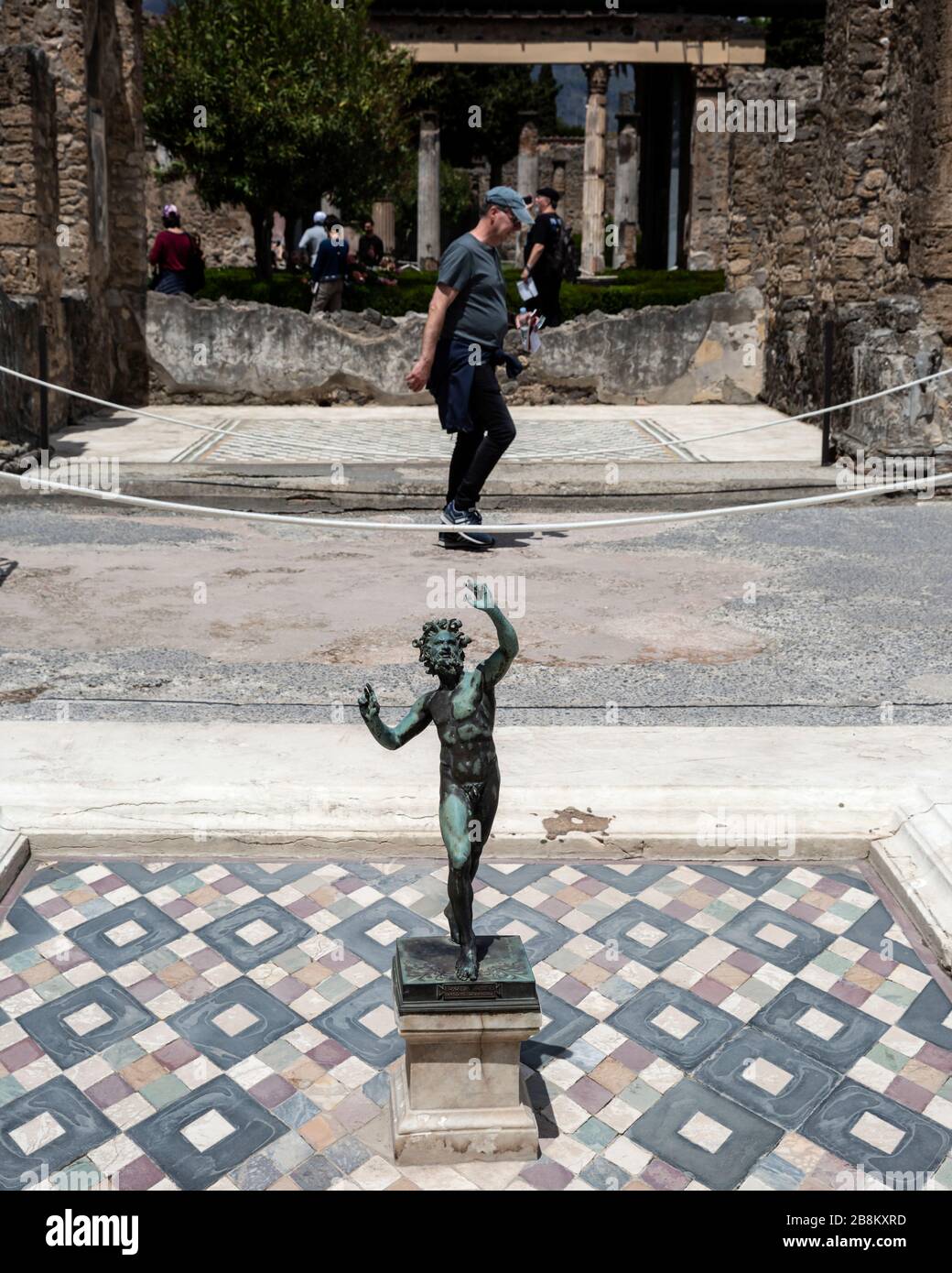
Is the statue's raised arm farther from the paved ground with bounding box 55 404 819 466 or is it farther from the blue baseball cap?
the paved ground with bounding box 55 404 819 466

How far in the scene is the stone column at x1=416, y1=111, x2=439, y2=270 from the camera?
35156 mm

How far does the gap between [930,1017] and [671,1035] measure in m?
0.52

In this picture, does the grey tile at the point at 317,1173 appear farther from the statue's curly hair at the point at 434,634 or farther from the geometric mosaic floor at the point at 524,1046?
the statue's curly hair at the point at 434,634

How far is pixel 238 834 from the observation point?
3.49 meters

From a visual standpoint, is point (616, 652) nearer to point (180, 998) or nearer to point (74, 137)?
point (180, 998)

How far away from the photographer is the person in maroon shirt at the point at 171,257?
1234cm

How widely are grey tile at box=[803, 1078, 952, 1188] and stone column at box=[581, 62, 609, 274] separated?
29.6 metres

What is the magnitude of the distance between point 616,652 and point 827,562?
191 centimetres

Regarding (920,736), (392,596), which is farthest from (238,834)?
(392,596)

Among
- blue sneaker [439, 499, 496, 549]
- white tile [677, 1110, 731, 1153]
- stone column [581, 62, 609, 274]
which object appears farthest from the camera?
stone column [581, 62, 609, 274]

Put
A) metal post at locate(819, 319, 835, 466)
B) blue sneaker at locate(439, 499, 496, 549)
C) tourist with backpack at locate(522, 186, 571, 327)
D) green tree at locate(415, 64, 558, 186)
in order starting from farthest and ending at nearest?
green tree at locate(415, 64, 558, 186) → tourist with backpack at locate(522, 186, 571, 327) → metal post at locate(819, 319, 835, 466) → blue sneaker at locate(439, 499, 496, 549)

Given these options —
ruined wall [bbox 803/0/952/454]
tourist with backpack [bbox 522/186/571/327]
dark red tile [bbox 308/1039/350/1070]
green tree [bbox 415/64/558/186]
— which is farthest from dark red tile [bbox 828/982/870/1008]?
green tree [bbox 415/64/558/186]

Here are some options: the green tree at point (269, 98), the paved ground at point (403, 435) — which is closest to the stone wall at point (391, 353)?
the paved ground at point (403, 435)

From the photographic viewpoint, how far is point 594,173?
33.0m
